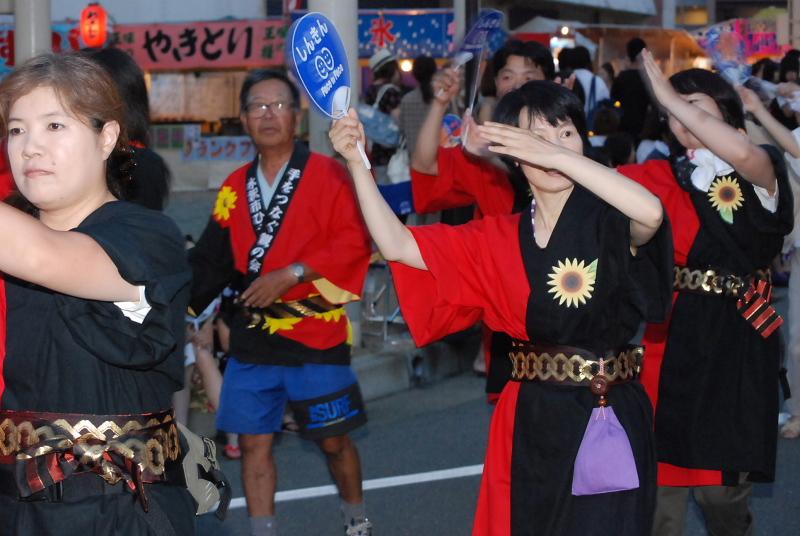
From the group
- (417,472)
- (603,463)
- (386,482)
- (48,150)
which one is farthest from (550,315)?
(417,472)

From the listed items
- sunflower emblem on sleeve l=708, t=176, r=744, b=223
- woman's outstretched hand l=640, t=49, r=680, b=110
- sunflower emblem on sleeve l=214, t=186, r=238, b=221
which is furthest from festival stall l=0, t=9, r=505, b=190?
woman's outstretched hand l=640, t=49, r=680, b=110

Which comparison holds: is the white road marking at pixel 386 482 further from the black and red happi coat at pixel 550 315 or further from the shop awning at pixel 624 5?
the shop awning at pixel 624 5

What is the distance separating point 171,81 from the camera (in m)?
19.4

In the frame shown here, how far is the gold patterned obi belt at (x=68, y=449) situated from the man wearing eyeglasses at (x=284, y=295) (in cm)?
230

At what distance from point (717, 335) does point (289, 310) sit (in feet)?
5.50

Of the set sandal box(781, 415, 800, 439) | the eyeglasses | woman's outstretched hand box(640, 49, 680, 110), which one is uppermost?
woman's outstretched hand box(640, 49, 680, 110)

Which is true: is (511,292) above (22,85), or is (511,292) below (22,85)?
below

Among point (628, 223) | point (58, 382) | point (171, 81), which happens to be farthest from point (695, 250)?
point (171, 81)

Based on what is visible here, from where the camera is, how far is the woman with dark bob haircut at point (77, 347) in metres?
2.67

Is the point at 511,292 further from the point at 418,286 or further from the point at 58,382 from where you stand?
the point at 58,382

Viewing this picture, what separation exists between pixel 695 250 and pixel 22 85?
2654 mm

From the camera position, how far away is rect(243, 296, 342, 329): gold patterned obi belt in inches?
202

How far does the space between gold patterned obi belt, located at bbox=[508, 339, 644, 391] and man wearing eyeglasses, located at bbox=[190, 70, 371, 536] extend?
153 centimetres

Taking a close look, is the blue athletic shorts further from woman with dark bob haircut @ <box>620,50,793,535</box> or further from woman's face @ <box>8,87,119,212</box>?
woman's face @ <box>8,87,119,212</box>
